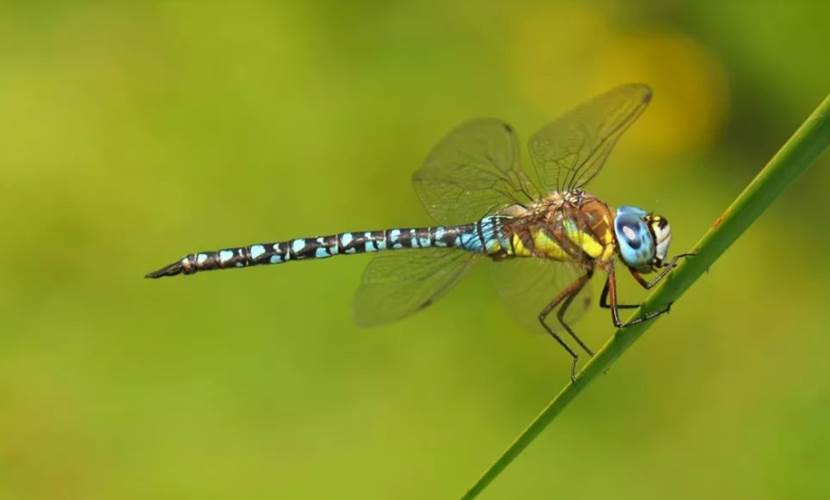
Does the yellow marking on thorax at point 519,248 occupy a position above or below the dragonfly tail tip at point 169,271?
below

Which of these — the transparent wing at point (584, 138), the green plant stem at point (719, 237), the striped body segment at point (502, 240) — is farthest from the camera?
the transparent wing at point (584, 138)

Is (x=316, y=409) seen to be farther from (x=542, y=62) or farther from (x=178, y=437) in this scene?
(x=542, y=62)

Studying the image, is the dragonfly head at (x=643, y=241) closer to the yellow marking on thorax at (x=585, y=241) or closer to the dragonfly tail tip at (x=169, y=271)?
the yellow marking on thorax at (x=585, y=241)

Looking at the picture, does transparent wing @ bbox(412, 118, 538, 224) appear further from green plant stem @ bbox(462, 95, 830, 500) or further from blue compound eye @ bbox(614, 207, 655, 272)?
green plant stem @ bbox(462, 95, 830, 500)

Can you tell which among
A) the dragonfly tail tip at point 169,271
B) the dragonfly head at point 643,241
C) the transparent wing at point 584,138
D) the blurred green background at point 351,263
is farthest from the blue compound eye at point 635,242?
the blurred green background at point 351,263

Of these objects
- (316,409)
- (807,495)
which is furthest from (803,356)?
(316,409)

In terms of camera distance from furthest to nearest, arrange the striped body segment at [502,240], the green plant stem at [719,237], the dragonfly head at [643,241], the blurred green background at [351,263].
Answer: the blurred green background at [351,263], the striped body segment at [502,240], the dragonfly head at [643,241], the green plant stem at [719,237]
